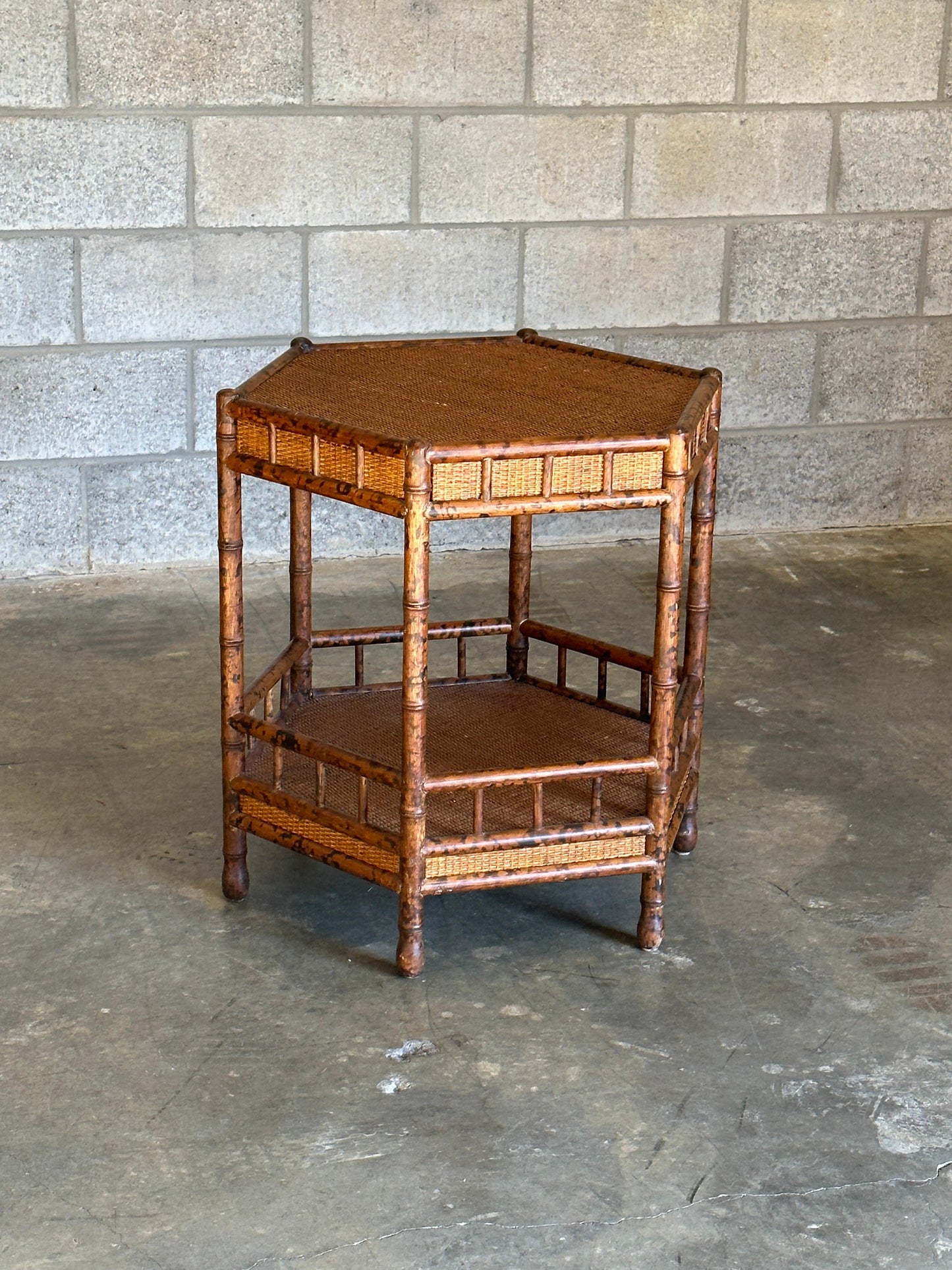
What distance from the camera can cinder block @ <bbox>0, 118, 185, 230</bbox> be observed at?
473cm

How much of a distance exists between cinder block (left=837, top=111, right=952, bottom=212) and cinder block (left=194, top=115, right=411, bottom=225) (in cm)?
143

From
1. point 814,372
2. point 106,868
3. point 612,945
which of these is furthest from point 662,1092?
point 814,372

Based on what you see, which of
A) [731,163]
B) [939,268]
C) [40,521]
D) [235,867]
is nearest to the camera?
[235,867]

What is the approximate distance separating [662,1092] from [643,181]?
10.7 feet

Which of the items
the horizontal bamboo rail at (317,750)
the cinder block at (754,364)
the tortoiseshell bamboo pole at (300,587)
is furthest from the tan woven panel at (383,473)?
the cinder block at (754,364)

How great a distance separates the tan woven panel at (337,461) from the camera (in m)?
2.83

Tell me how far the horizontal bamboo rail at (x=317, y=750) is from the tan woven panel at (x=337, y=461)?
19.5 inches

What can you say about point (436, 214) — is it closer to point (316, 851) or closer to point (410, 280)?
point (410, 280)

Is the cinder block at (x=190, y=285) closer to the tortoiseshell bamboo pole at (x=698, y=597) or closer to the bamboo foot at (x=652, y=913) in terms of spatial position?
the tortoiseshell bamboo pole at (x=698, y=597)

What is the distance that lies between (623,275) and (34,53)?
1.84m

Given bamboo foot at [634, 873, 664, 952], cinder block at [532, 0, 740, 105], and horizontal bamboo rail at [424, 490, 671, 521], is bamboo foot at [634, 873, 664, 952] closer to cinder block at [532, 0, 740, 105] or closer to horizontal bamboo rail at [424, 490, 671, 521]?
horizontal bamboo rail at [424, 490, 671, 521]

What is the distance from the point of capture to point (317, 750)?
3.04 metres

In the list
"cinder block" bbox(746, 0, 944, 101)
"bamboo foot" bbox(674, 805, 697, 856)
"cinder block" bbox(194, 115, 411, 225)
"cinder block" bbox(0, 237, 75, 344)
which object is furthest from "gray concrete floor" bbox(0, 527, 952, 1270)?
"cinder block" bbox(746, 0, 944, 101)

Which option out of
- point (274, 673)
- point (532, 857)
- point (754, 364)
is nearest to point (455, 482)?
point (532, 857)
